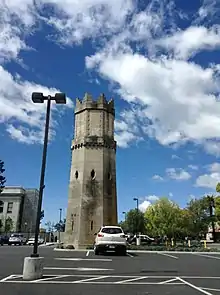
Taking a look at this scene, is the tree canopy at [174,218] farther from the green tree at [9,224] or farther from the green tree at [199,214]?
the green tree at [9,224]

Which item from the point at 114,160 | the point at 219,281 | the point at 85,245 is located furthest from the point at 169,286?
the point at 114,160

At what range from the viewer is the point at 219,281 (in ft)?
34.1

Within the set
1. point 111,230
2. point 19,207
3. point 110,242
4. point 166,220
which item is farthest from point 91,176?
point 19,207

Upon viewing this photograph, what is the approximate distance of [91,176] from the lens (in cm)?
3906

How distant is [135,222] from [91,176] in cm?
4131

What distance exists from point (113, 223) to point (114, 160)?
692 centimetres

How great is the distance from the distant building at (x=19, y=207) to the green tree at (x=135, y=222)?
30783mm

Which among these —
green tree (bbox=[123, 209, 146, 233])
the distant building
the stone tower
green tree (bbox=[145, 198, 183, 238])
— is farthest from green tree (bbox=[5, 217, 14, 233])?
the stone tower

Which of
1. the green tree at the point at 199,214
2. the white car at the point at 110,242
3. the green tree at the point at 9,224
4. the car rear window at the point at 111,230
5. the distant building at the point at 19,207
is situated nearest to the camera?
the white car at the point at 110,242

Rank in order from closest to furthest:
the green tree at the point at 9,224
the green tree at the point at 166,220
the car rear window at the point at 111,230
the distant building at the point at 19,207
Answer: the car rear window at the point at 111,230 < the green tree at the point at 166,220 < the green tree at the point at 9,224 < the distant building at the point at 19,207

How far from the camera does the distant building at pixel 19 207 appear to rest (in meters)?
102

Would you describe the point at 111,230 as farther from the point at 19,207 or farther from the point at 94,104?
the point at 19,207

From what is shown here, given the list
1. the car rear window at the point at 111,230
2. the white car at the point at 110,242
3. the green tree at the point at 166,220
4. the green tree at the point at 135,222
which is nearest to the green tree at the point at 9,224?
the green tree at the point at 135,222

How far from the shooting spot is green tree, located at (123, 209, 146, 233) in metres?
77.0
